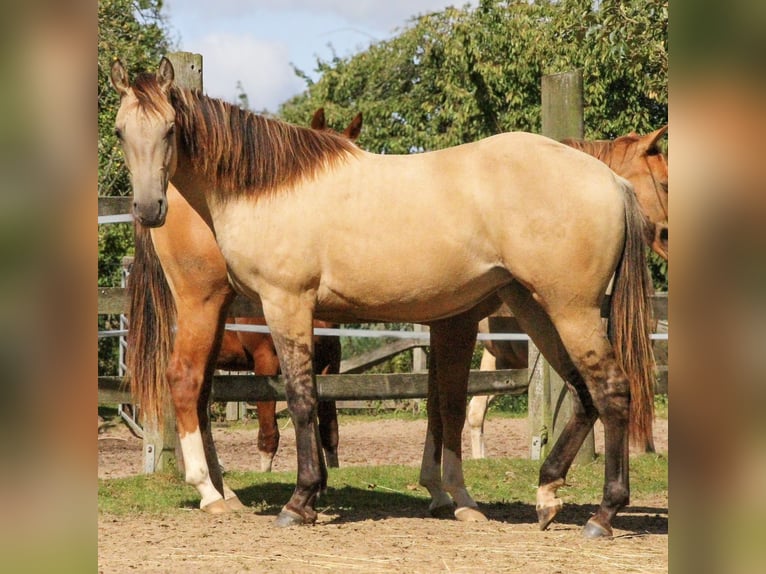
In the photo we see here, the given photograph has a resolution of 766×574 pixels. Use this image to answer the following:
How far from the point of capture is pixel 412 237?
443cm

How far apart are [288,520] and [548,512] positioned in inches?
50.9

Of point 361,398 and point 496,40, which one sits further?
point 496,40

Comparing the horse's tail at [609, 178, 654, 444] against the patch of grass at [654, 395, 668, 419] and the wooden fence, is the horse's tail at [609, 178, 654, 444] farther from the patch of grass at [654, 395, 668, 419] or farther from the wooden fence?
the patch of grass at [654, 395, 668, 419]

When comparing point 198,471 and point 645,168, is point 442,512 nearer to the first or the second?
point 198,471

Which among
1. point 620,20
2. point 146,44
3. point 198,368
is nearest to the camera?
point 198,368

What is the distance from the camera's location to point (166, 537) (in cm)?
Result: 428

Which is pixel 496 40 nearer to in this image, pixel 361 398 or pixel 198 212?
pixel 361 398

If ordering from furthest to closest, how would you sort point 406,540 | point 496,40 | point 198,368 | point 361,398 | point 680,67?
point 496,40, point 361,398, point 198,368, point 406,540, point 680,67

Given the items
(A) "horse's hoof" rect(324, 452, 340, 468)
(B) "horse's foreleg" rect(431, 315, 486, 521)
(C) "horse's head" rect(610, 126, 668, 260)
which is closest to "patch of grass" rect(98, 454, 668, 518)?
(B) "horse's foreleg" rect(431, 315, 486, 521)

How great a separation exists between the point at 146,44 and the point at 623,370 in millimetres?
10183

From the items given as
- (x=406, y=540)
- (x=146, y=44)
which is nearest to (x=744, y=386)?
(x=406, y=540)

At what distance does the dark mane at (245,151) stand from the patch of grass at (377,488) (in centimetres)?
188

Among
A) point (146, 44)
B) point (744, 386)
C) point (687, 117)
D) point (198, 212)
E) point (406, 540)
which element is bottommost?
point (406, 540)

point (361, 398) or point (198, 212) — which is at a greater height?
point (198, 212)
